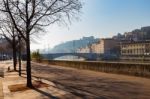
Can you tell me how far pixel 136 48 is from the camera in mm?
162750

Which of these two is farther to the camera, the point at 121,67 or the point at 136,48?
the point at 136,48

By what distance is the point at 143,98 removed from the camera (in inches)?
554

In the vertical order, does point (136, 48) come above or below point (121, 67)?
above

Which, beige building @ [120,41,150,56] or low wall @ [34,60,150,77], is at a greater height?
beige building @ [120,41,150,56]

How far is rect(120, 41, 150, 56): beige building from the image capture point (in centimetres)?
15462

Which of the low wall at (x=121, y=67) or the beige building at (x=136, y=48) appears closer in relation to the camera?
the low wall at (x=121, y=67)

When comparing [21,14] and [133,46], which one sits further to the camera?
[133,46]

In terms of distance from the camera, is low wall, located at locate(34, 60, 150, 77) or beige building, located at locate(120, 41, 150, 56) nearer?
low wall, located at locate(34, 60, 150, 77)

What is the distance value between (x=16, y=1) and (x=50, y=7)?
7.53 ft

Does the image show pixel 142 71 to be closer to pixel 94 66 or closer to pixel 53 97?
pixel 53 97

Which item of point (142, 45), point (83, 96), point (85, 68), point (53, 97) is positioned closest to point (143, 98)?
point (83, 96)

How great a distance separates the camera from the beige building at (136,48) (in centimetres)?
15462

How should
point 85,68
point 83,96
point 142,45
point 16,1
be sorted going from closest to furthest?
1. point 83,96
2. point 16,1
3. point 85,68
4. point 142,45

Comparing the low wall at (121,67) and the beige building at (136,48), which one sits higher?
the beige building at (136,48)
